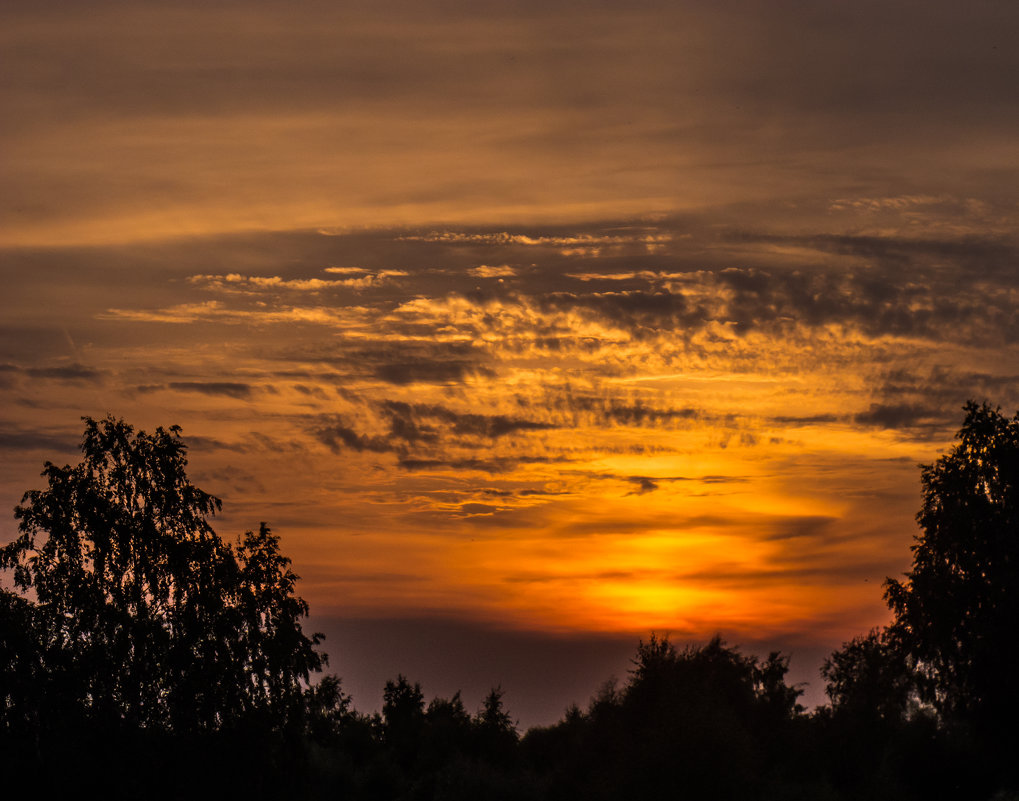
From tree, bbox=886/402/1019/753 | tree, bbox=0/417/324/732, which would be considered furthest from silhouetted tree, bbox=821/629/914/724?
tree, bbox=0/417/324/732

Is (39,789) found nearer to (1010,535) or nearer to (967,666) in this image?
(967,666)

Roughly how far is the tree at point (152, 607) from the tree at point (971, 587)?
103 feet

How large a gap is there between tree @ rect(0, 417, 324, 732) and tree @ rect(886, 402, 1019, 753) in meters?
31.3

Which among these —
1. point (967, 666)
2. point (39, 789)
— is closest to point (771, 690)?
point (967, 666)

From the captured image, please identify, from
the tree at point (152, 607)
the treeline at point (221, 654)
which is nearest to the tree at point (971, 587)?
the treeline at point (221, 654)

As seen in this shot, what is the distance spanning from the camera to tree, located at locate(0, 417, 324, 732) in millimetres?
57531

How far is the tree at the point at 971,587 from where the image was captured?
59.3 meters

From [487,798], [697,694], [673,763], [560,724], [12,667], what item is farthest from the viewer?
[560,724]

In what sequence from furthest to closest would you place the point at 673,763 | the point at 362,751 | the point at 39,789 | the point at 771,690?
the point at 362,751
the point at 771,690
the point at 673,763
the point at 39,789

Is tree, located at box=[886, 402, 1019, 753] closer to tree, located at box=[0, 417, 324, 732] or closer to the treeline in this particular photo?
the treeline

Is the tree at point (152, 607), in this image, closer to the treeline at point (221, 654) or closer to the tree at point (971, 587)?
the treeline at point (221, 654)

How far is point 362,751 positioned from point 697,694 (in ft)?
143

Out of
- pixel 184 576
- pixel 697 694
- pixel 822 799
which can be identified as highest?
pixel 184 576

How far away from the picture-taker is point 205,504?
61.5 metres
